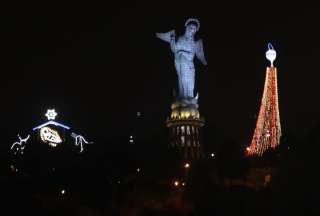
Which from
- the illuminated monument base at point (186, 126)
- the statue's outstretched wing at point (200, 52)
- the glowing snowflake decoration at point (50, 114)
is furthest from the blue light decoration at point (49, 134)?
the statue's outstretched wing at point (200, 52)

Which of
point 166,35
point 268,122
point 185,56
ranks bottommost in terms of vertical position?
point 268,122

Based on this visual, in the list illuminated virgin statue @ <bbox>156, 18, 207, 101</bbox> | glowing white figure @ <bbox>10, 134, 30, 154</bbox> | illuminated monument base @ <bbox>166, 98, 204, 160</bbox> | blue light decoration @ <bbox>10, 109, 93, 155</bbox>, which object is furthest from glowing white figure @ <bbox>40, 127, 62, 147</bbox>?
illuminated virgin statue @ <bbox>156, 18, 207, 101</bbox>

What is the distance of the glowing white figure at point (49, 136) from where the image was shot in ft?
311

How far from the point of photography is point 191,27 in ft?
386

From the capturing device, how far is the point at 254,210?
5328 cm

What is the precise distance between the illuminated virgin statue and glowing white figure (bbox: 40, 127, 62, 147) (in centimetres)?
2588

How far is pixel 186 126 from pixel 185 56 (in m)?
11.3

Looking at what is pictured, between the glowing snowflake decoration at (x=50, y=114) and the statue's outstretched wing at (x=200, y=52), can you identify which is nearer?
the glowing snowflake decoration at (x=50, y=114)

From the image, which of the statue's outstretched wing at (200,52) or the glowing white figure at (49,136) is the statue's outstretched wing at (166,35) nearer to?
the statue's outstretched wing at (200,52)

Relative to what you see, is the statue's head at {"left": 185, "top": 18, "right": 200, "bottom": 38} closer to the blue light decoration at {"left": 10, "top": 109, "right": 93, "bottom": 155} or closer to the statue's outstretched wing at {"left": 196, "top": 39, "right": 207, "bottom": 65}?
the statue's outstretched wing at {"left": 196, "top": 39, "right": 207, "bottom": 65}

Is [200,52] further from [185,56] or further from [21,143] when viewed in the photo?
[21,143]

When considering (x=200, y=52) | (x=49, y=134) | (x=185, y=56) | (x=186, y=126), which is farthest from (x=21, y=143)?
(x=200, y=52)

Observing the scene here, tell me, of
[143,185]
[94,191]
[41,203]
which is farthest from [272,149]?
[41,203]

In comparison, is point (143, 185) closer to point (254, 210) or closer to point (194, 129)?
Result: point (254, 210)
